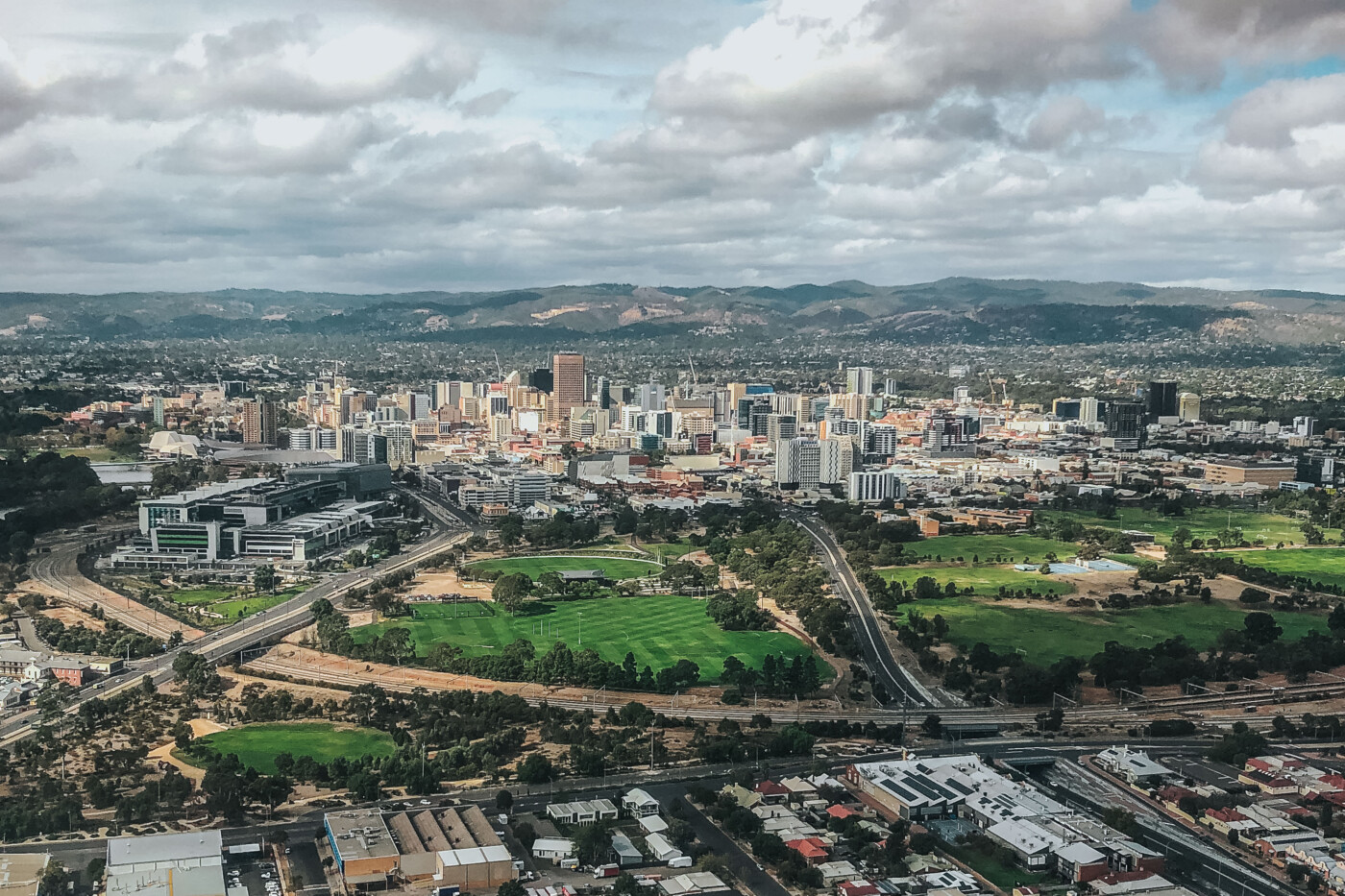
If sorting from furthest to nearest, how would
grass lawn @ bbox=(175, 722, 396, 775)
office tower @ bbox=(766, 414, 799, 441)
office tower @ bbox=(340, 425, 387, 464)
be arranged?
1. office tower @ bbox=(766, 414, 799, 441)
2. office tower @ bbox=(340, 425, 387, 464)
3. grass lawn @ bbox=(175, 722, 396, 775)

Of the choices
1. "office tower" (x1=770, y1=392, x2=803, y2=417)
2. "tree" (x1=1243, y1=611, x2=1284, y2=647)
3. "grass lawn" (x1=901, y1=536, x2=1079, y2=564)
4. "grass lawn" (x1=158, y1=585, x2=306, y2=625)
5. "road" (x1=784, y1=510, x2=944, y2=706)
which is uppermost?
"office tower" (x1=770, y1=392, x2=803, y2=417)

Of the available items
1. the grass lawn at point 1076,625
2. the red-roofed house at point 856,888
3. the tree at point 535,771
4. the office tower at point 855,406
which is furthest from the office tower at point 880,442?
the red-roofed house at point 856,888

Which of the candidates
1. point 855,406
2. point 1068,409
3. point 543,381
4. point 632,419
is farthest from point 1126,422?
point 543,381

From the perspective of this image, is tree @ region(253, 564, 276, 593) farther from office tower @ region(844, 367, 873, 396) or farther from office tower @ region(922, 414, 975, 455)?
office tower @ region(844, 367, 873, 396)

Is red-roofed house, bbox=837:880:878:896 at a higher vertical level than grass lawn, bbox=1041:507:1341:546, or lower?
lower

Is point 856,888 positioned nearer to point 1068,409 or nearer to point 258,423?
point 258,423

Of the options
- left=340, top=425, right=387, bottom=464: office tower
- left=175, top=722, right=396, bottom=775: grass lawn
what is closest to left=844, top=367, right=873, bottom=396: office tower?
left=340, top=425, right=387, bottom=464: office tower

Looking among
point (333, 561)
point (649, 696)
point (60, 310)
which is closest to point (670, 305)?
point (60, 310)
